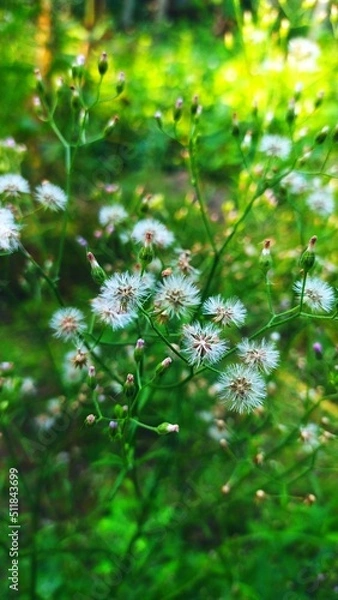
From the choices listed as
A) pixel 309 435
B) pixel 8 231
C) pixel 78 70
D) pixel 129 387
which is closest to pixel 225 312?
pixel 129 387

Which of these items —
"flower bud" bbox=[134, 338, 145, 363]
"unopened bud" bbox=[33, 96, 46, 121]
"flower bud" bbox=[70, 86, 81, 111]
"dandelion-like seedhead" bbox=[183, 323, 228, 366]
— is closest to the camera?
"dandelion-like seedhead" bbox=[183, 323, 228, 366]

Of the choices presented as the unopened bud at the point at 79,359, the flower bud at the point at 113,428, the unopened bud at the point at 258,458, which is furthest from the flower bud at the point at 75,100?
the unopened bud at the point at 258,458

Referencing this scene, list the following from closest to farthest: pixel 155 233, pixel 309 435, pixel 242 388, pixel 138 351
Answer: pixel 242 388
pixel 138 351
pixel 155 233
pixel 309 435

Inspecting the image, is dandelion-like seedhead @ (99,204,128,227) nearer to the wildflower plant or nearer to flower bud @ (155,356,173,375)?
the wildflower plant

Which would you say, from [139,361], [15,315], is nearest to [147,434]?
[15,315]

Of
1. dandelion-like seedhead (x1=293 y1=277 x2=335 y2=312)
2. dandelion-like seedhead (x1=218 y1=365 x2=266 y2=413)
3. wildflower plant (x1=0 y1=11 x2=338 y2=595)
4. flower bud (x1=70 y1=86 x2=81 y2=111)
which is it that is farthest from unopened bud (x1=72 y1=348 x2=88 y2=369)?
flower bud (x1=70 y1=86 x2=81 y2=111)

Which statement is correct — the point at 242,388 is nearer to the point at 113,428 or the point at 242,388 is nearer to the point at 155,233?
the point at 113,428

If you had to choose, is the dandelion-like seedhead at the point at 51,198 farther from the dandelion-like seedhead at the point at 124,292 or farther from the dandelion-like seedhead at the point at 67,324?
the dandelion-like seedhead at the point at 124,292
